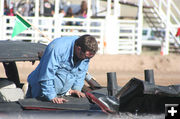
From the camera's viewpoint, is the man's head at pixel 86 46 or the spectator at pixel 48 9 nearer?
the man's head at pixel 86 46

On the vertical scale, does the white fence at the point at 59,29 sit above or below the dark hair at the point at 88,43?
below

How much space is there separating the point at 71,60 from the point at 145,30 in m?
24.9

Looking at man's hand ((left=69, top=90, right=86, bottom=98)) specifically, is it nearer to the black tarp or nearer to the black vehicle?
the black vehicle

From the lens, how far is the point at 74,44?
5.29m

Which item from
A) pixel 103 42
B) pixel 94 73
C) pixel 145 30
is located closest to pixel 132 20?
pixel 103 42

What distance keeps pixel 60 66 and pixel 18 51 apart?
1.70 ft

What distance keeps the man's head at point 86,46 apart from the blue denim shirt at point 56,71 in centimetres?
10

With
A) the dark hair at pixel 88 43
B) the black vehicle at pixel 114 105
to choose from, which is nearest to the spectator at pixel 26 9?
the black vehicle at pixel 114 105

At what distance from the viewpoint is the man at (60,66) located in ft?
16.9

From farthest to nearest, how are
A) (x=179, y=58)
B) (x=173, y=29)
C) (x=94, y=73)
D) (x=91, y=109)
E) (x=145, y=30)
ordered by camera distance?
Answer: (x=145, y=30), (x=173, y=29), (x=179, y=58), (x=94, y=73), (x=91, y=109)

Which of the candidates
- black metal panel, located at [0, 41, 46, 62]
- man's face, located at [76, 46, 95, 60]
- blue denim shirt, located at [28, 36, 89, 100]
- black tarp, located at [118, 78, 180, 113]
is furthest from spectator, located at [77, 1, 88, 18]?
black tarp, located at [118, 78, 180, 113]

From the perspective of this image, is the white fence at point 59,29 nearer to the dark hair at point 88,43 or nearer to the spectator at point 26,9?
the spectator at point 26,9

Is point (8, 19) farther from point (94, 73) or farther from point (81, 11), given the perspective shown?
point (94, 73)

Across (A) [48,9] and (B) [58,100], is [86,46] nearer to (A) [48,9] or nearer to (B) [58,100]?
(B) [58,100]
